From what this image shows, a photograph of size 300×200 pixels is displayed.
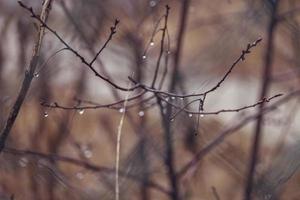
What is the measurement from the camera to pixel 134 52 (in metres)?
3.04

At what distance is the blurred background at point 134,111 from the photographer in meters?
2.86

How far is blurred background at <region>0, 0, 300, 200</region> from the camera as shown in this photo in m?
2.86

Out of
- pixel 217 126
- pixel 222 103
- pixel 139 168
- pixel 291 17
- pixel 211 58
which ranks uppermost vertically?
pixel 222 103

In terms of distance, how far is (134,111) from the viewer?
3.08 metres

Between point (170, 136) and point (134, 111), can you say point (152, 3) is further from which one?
point (170, 136)

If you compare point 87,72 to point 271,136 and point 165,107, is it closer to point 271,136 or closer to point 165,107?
point 165,107

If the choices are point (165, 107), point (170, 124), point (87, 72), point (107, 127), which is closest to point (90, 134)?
point (107, 127)

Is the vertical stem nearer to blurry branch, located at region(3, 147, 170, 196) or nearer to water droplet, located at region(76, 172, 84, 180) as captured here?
blurry branch, located at region(3, 147, 170, 196)

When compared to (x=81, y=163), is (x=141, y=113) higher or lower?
higher

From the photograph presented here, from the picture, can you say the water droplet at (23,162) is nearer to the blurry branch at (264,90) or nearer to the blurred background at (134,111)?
the blurred background at (134,111)

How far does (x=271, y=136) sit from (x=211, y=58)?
56 cm

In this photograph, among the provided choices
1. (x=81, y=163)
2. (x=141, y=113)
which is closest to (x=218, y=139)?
(x=141, y=113)

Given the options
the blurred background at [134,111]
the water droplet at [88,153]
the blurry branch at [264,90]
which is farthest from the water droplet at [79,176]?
the blurry branch at [264,90]

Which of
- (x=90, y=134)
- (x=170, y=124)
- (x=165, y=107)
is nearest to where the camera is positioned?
(x=165, y=107)
